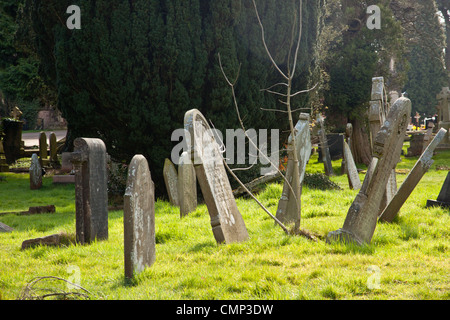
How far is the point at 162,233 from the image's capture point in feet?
18.7

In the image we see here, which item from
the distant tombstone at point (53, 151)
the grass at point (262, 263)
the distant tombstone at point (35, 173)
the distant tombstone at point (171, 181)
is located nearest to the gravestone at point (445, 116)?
the grass at point (262, 263)

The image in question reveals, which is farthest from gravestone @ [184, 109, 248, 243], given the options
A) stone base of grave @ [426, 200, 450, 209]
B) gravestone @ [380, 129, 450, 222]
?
stone base of grave @ [426, 200, 450, 209]

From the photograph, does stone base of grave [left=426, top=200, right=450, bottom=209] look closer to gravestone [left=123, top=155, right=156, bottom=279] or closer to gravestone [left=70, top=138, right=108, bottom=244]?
gravestone [left=123, top=155, right=156, bottom=279]

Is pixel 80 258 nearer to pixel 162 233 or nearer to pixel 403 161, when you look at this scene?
pixel 162 233

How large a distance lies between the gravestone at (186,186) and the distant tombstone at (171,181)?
91 centimetres

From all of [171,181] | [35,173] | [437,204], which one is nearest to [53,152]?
[35,173]

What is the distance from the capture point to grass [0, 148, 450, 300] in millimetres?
3562

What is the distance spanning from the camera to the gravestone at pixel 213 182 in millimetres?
4992

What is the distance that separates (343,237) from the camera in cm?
475

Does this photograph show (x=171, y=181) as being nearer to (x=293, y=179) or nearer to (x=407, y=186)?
(x=293, y=179)

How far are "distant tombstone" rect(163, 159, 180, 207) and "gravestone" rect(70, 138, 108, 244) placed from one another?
2579 mm

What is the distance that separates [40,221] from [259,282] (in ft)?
18.2

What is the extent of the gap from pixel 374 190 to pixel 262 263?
145cm
